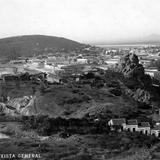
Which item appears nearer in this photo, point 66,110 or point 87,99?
point 66,110

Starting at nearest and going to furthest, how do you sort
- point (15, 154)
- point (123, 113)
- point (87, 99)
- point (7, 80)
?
point (15, 154) → point (123, 113) → point (87, 99) → point (7, 80)

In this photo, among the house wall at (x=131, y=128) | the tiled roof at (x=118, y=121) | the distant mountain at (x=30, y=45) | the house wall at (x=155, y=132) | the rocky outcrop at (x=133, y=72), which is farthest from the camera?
the distant mountain at (x=30, y=45)

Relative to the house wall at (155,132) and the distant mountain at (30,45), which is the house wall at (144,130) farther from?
the distant mountain at (30,45)

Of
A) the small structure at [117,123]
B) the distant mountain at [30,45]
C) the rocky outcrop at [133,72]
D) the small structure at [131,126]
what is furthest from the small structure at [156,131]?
the distant mountain at [30,45]

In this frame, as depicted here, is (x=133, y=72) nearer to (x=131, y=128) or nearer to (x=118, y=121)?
(x=118, y=121)

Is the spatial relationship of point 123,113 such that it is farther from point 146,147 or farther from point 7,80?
point 7,80

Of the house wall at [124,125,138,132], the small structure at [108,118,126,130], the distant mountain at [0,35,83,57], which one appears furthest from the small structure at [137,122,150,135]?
the distant mountain at [0,35,83,57]

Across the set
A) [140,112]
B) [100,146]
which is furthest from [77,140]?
[140,112]
